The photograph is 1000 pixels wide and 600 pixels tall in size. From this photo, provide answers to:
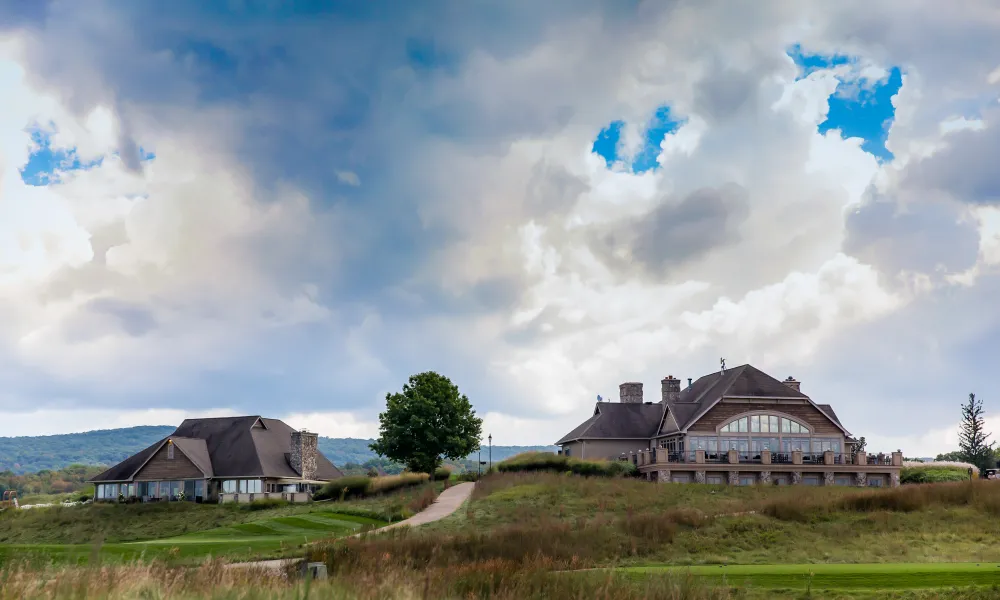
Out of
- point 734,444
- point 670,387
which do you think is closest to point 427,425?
point 670,387

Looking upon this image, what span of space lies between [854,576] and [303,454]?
175 feet

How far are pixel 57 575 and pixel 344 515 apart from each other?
35.8m

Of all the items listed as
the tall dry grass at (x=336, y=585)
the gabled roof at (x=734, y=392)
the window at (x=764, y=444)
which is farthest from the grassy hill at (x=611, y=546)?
the gabled roof at (x=734, y=392)

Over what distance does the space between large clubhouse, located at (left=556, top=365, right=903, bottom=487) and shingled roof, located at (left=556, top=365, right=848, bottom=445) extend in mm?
96

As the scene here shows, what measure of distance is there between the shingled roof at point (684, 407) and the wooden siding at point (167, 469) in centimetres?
2854

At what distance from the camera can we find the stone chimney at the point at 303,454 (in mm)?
68500

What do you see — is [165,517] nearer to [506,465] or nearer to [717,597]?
[506,465]

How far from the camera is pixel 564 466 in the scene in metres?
56.2

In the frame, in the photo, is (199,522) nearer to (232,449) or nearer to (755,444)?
(232,449)

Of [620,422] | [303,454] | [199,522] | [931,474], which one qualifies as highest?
[620,422]

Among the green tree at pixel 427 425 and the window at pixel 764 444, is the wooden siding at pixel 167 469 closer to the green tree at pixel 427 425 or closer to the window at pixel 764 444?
the green tree at pixel 427 425

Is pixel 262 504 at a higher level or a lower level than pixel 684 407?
lower

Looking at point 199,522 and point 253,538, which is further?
point 199,522

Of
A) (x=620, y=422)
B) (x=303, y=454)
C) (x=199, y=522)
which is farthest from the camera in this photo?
(x=303, y=454)
